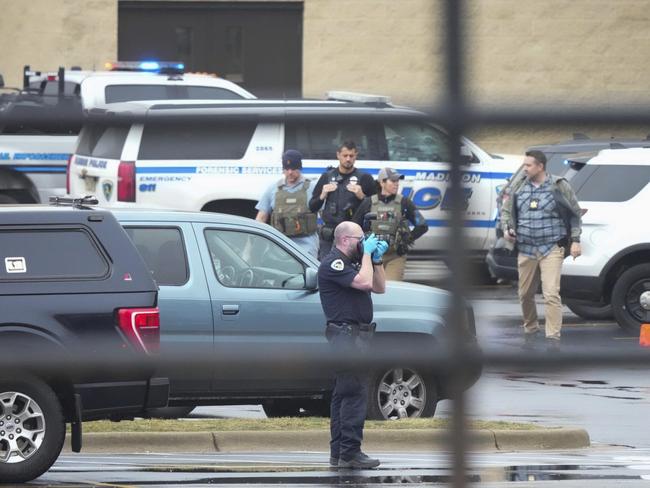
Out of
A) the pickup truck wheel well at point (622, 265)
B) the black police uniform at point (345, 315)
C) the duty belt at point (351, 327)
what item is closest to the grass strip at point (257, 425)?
the black police uniform at point (345, 315)

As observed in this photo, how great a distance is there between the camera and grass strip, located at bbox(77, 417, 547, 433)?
390 inches

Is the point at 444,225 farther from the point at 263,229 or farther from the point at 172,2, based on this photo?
the point at 263,229

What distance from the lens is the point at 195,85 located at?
17.0 m

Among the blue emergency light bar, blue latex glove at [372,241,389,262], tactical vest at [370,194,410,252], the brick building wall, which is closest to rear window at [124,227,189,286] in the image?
tactical vest at [370,194,410,252]

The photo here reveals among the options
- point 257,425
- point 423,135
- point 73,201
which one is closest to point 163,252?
point 73,201

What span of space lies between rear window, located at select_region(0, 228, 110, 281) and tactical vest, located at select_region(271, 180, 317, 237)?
3655 mm

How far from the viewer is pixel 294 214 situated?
12031 mm

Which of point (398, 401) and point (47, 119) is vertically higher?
point (47, 119)

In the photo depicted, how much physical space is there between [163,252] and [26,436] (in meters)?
1.97

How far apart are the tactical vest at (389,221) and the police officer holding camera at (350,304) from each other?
703 millimetres

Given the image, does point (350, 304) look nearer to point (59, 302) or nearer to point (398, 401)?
point (59, 302)

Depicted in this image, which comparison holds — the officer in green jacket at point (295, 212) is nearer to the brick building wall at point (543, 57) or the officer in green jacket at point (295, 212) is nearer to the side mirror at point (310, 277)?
the side mirror at point (310, 277)

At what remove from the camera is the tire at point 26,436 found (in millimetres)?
7965

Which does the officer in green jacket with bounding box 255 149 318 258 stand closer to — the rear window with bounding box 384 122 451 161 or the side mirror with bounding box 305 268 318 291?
the side mirror with bounding box 305 268 318 291
